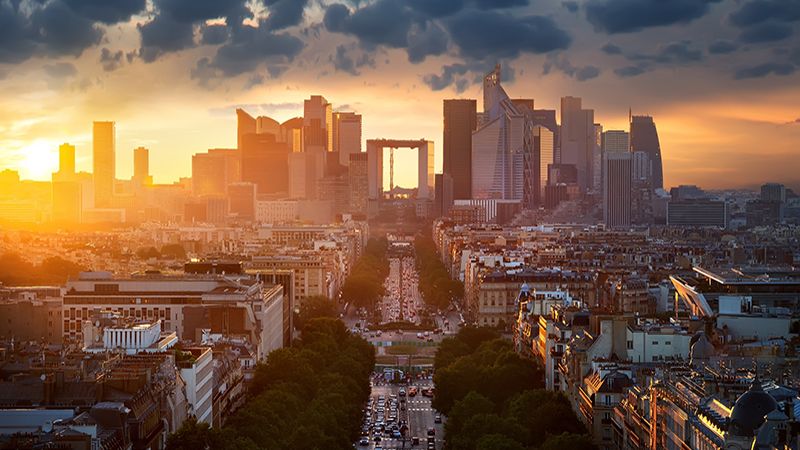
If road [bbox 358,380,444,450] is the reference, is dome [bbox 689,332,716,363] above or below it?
above

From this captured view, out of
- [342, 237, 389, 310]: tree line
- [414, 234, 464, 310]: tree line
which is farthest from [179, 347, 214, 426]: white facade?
[342, 237, 389, 310]: tree line

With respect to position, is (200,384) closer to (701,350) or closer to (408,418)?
(408,418)

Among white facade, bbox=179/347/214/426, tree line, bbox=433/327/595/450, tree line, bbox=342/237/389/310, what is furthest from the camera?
tree line, bbox=342/237/389/310

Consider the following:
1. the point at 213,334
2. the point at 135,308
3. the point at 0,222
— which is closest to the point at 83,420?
the point at 213,334

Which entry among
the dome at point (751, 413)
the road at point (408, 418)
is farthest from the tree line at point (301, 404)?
the dome at point (751, 413)

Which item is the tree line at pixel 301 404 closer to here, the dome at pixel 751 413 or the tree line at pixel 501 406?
the tree line at pixel 501 406

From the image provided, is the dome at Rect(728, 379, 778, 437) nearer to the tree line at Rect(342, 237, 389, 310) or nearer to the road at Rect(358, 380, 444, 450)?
the road at Rect(358, 380, 444, 450)

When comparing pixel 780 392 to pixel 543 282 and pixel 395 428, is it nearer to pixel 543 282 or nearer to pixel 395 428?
pixel 395 428
